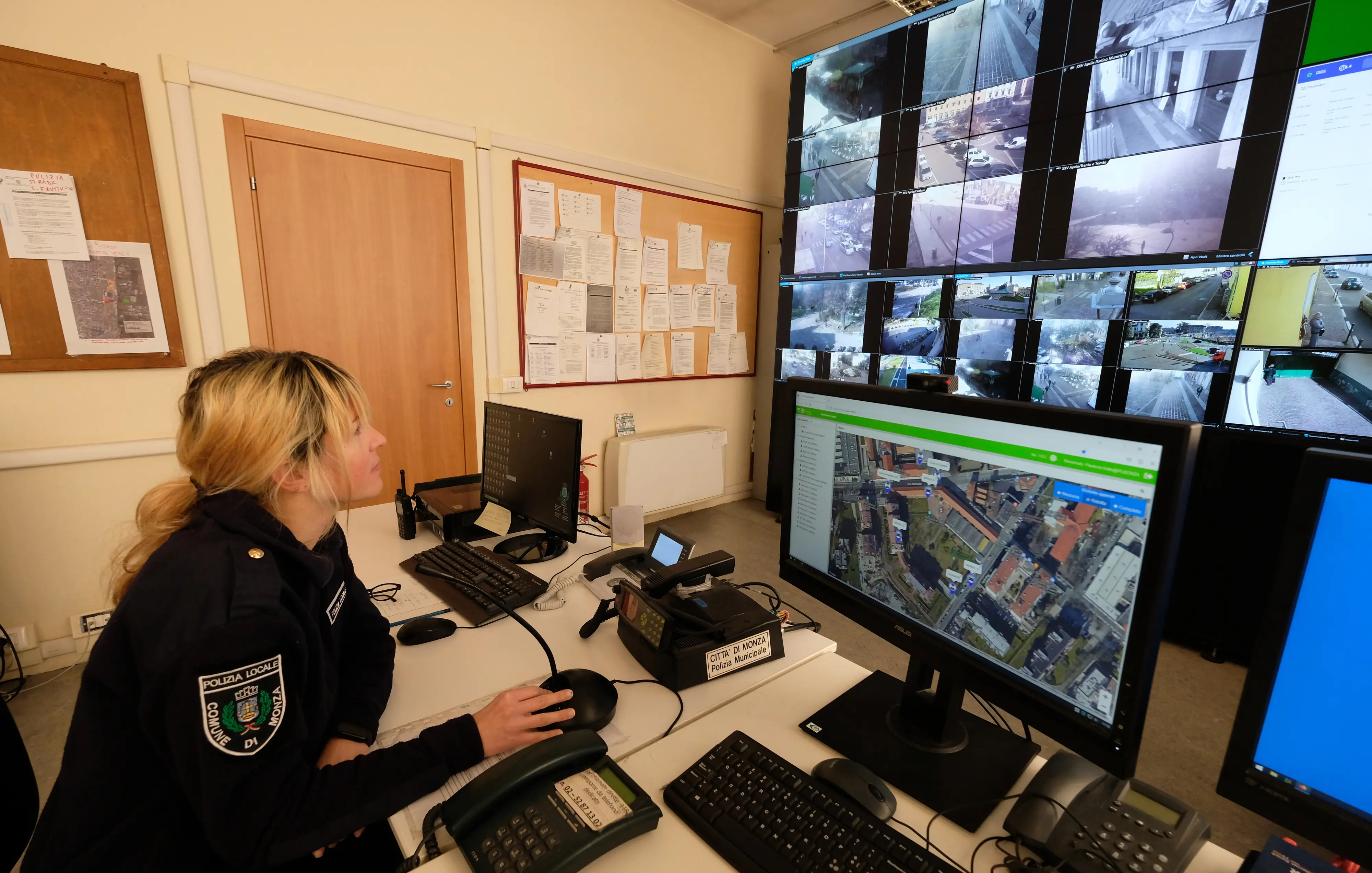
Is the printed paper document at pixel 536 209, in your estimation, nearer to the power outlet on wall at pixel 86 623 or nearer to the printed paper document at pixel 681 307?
the printed paper document at pixel 681 307

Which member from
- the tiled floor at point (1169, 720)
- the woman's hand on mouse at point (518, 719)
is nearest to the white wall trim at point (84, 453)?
the tiled floor at point (1169, 720)

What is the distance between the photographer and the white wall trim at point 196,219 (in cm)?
209

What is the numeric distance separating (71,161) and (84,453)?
1017mm

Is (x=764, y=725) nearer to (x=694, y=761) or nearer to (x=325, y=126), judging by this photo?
(x=694, y=761)

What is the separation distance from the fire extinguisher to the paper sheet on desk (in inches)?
80.3

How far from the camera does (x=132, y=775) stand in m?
0.73

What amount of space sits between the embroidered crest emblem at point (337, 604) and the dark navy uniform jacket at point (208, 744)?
18 centimetres

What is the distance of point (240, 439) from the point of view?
2.77 feet

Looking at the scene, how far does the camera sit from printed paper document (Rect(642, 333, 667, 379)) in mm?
3619

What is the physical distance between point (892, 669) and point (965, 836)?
1.75 metres

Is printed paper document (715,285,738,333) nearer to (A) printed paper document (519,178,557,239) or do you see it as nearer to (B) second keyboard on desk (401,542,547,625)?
(A) printed paper document (519,178,557,239)

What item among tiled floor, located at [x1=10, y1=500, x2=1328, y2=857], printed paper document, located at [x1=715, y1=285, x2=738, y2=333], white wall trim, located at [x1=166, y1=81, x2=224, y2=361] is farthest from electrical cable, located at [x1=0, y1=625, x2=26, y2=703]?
printed paper document, located at [x1=715, y1=285, x2=738, y2=333]

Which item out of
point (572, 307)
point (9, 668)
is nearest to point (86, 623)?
point (9, 668)

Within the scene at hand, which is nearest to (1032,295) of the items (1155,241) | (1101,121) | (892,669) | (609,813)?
(1155,241)
